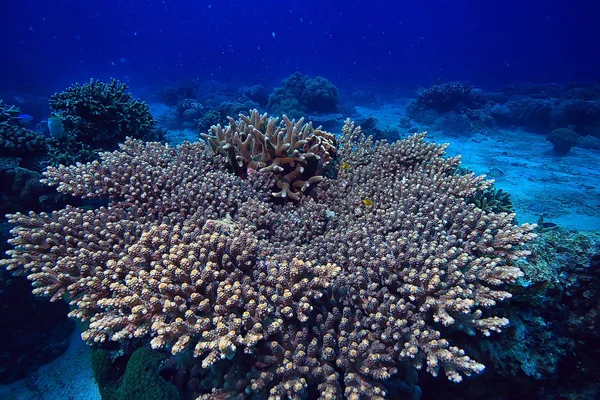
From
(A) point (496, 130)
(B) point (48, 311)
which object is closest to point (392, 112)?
(A) point (496, 130)

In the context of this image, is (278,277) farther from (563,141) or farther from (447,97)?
(447,97)

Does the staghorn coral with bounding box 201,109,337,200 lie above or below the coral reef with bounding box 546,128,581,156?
below

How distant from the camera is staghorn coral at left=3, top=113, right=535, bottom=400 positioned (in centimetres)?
243

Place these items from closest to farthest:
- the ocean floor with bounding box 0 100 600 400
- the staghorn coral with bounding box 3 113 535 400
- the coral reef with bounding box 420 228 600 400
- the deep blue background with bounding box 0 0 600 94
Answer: the staghorn coral with bounding box 3 113 535 400 → the coral reef with bounding box 420 228 600 400 → the ocean floor with bounding box 0 100 600 400 → the deep blue background with bounding box 0 0 600 94

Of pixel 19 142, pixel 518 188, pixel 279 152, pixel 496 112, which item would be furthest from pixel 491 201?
pixel 496 112

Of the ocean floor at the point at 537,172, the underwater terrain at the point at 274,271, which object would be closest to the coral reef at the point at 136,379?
the underwater terrain at the point at 274,271

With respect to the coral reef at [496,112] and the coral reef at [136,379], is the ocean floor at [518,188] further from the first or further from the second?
the coral reef at [136,379]

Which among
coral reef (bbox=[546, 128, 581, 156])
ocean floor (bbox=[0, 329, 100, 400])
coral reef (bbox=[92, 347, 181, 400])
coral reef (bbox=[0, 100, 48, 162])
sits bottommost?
ocean floor (bbox=[0, 329, 100, 400])

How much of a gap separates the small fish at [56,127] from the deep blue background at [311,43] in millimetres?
35374

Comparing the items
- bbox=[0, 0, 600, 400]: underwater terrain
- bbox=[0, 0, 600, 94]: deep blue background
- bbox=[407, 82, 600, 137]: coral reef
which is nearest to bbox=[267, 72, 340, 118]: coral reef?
bbox=[407, 82, 600, 137]: coral reef

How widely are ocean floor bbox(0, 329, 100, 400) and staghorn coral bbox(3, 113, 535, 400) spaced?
2686mm

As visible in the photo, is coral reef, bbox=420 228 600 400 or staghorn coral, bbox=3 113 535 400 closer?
staghorn coral, bbox=3 113 535 400

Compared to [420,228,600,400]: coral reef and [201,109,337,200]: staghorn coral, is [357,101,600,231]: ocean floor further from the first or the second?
[201,109,337,200]: staghorn coral

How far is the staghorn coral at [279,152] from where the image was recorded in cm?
455
